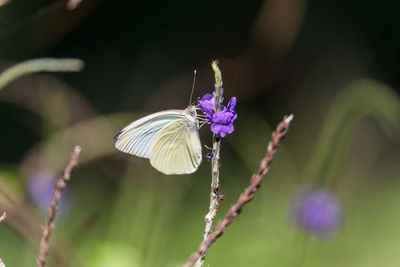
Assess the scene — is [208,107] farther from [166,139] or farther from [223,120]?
[166,139]

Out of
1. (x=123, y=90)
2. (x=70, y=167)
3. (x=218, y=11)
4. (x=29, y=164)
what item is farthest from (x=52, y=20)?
(x=70, y=167)

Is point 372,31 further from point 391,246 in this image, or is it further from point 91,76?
point 91,76

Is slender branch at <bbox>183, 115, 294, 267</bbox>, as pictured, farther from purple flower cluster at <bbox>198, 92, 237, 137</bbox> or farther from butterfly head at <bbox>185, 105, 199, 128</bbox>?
butterfly head at <bbox>185, 105, 199, 128</bbox>

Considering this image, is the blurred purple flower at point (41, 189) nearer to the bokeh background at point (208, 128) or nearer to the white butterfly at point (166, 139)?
the bokeh background at point (208, 128)

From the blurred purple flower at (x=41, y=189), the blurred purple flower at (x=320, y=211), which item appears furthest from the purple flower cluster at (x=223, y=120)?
the blurred purple flower at (x=41, y=189)

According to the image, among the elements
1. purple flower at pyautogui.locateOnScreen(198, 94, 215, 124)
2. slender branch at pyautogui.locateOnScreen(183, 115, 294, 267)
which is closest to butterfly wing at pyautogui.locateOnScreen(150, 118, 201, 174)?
purple flower at pyautogui.locateOnScreen(198, 94, 215, 124)

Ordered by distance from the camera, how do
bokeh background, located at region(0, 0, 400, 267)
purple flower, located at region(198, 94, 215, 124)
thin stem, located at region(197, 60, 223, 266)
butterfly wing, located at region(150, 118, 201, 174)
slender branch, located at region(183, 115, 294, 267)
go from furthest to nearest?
bokeh background, located at region(0, 0, 400, 267), butterfly wing, located at region(150, 118, 201, 174), purple flower, located at region(198, 94, 215, 124), thin stem, located at region(197, 60, 223, 266), slender branch, located at region(183, 115, 294, 267)
